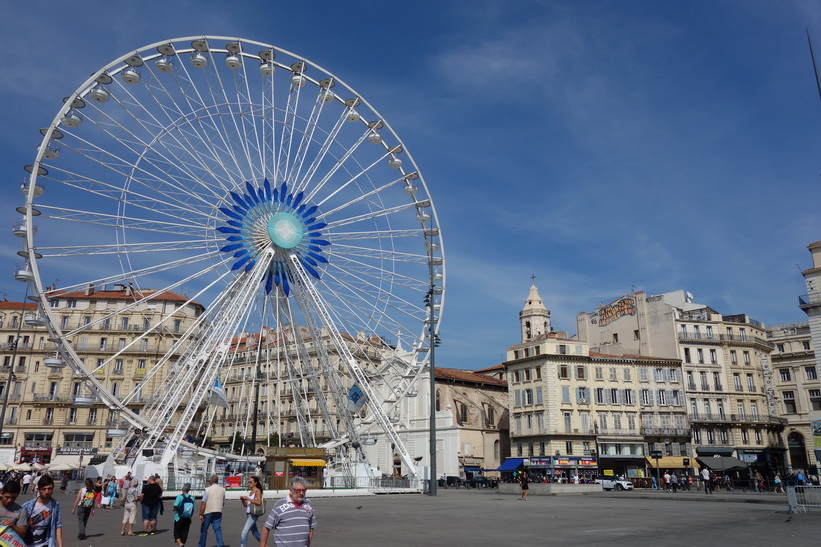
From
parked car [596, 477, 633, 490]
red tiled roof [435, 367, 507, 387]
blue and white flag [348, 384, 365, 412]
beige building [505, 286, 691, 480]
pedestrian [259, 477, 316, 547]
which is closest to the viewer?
pedestrian [259, 477, 316, 547]

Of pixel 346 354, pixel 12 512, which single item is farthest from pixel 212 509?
pixel 346 354

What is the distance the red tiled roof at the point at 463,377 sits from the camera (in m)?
71.9

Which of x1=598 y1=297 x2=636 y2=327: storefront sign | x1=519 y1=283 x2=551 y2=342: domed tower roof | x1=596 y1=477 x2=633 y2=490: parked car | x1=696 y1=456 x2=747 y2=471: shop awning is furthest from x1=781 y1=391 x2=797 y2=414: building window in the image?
x1=519 y1=283 x2=551 y2=342: domed tower roof

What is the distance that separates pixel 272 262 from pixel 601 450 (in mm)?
39337

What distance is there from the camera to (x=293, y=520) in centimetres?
776

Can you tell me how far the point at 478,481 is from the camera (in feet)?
187

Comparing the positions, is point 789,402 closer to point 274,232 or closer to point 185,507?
point 274,232

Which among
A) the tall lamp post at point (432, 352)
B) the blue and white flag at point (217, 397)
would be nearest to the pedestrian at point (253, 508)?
the tall lamp post at point (432, 352)

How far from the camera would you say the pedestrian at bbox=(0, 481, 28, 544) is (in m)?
6.50

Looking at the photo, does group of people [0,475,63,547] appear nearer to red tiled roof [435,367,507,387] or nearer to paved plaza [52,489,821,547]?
paved plaza [52,489,821,547]

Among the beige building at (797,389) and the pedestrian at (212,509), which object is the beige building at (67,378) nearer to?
the pedestrian at (212,509)

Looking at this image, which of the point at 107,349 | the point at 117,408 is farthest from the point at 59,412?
the point at 117,408

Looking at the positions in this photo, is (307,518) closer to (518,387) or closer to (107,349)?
(518,387)

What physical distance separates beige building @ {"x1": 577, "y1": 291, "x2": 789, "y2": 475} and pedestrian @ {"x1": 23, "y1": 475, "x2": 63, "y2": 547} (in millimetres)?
66063
